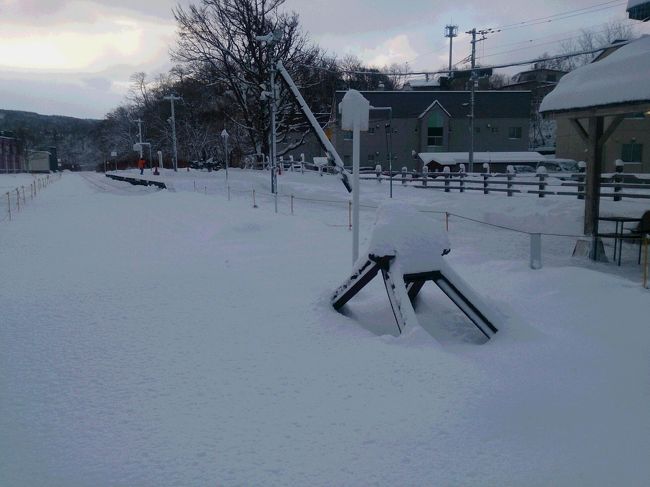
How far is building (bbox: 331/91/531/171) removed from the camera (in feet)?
183

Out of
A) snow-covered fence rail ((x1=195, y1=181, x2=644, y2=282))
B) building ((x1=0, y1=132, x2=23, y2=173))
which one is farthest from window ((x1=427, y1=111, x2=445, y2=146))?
building ((x1=0, y1=132, x2=23, y2=173))

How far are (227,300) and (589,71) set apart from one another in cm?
933

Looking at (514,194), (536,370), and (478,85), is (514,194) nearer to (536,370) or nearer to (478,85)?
(536,370)

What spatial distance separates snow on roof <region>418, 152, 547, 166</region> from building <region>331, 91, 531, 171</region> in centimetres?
501

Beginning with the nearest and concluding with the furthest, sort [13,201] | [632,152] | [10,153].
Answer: [13,201] → [632,152] → [10,153]

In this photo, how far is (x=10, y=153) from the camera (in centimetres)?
12494

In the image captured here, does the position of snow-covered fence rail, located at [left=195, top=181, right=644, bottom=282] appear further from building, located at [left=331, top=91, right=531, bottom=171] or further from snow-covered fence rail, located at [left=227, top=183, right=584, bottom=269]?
building, located at [left=331, top=91, right=531, bottom=171]

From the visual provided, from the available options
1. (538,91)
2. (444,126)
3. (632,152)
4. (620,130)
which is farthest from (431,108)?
(538,91)

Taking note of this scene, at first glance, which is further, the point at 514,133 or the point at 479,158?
the point at 514,133

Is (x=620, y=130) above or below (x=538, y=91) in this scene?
below

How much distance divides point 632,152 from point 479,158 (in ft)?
45.2

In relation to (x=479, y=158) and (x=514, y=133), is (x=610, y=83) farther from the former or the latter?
(x=514, y=133)

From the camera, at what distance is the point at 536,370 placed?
5930 mm

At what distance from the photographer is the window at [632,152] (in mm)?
38594
